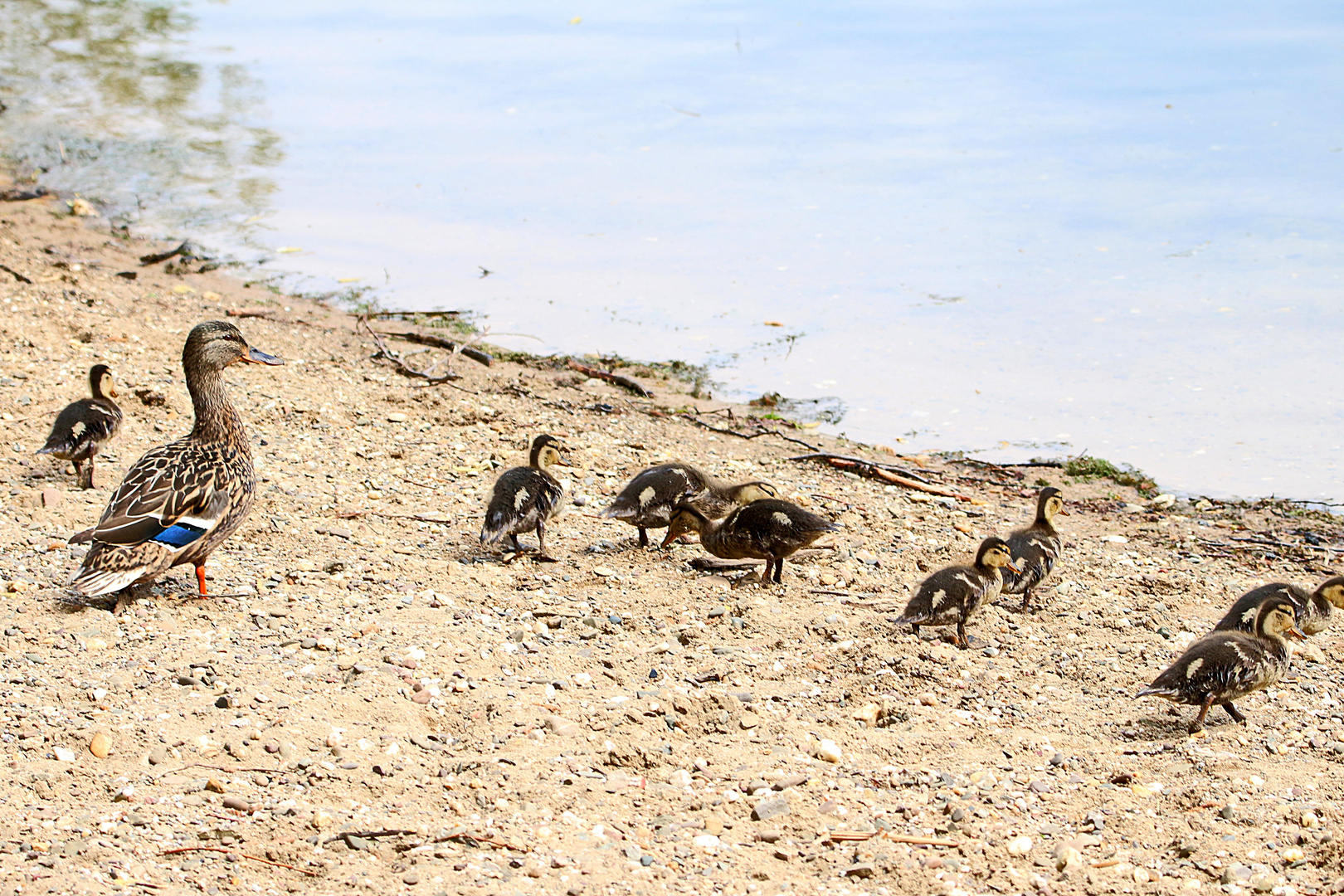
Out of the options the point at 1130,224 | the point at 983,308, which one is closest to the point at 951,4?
the point at 1130,224

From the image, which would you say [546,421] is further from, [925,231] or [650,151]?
[650,151]

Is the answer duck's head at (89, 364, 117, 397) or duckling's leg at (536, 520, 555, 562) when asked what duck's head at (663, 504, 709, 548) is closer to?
duckling's leg at (536, 520, 555, 562)

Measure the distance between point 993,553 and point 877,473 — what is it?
6.59 feet

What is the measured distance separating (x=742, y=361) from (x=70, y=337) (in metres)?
4.68

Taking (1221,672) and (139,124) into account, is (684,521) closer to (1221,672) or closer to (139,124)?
(1221,672)

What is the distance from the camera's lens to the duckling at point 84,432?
643 centimetres

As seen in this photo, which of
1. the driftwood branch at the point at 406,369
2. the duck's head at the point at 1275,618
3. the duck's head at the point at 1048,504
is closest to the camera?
the duck's head at the point at 1275,618

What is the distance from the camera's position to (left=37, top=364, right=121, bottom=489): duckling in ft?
21.1

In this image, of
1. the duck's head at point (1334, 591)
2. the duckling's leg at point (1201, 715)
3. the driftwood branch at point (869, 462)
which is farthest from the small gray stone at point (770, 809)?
the driftwood branch at point (869, 462)

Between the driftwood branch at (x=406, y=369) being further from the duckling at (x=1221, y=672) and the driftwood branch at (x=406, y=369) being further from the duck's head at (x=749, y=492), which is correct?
Answer: the duckling at (x=1221, y=672)

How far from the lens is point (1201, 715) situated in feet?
16.0

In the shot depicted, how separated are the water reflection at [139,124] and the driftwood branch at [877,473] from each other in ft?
22.9

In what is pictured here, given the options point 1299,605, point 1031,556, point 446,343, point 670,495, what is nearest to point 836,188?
point 446,343

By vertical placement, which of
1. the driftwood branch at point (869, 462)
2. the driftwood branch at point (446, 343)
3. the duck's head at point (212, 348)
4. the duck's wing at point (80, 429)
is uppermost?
the duck's head at point (212, 348)
